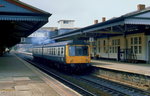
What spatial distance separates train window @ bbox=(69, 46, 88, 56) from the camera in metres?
19.2

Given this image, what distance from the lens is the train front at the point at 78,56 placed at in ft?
62.6

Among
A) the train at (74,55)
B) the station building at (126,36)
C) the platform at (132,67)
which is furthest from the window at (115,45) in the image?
the train at (74,55)

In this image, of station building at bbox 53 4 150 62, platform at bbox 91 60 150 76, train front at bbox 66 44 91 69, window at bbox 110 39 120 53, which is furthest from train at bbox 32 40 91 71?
window at bbox 110 39 120 53

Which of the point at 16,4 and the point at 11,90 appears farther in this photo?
the point at 16,4

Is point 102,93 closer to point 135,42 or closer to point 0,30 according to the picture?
point 0,30

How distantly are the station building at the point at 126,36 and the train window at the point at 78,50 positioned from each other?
1.19 metres

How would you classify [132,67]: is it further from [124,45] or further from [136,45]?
[124,45]

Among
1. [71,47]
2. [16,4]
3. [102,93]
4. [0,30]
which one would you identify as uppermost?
[16,4]

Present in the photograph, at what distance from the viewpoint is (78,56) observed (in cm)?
1939

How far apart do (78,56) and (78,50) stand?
0.51 meters

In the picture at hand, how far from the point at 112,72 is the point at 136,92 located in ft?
15.6

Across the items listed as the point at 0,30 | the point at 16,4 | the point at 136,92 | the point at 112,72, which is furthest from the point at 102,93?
the point at 0,30

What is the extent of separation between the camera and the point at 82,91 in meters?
12.4

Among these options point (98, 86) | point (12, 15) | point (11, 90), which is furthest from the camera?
point (12, 15)
